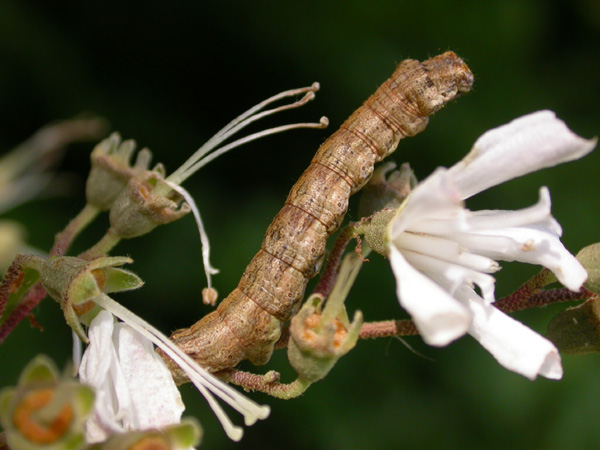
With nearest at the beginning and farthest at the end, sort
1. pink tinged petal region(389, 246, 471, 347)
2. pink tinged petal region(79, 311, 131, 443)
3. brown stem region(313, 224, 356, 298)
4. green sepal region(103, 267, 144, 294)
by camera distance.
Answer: pink tinged petal region(389, 246, 471, 347), pink tinged petal region(79, 311, 131, 443), green sepal region(103, 267, 144, 294), brown stem region(313, 224, 356, 298)

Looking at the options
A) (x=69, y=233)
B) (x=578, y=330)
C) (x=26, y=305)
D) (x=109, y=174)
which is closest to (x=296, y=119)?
(x=109, y=174)

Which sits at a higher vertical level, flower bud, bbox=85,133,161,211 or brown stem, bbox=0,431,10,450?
flower bud, bbox=85,133,161,211

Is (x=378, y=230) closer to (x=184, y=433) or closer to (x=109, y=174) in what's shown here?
(x=184, y=433)

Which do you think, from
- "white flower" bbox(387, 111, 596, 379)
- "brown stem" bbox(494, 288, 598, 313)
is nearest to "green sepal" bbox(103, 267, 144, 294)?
"white flower" bbox(387, 111, 596, 379)

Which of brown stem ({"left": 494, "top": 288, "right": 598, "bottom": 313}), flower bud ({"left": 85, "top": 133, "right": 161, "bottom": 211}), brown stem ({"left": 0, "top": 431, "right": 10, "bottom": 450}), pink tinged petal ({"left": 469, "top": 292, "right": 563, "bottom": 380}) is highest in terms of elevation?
flower bud ({"left": 85, "top": 133, "right": 161, "bottom": 211})

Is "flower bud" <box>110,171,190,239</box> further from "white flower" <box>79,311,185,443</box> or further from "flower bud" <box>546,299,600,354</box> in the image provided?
"flower bud" <box>546,299,600,354</box>

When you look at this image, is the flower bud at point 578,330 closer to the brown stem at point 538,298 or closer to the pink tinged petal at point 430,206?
the brown stem at point 538,298

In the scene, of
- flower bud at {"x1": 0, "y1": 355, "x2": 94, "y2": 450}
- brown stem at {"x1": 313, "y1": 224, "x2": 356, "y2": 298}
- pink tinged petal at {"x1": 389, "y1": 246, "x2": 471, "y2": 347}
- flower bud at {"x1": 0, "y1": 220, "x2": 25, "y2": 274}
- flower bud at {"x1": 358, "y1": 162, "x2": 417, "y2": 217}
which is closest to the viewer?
flower bud at {"x1": 0, "y1": 355, "x2": 94, "y2": 450}

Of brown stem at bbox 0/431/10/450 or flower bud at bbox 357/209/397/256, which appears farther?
flower bud at bbox 357/209/397/256
